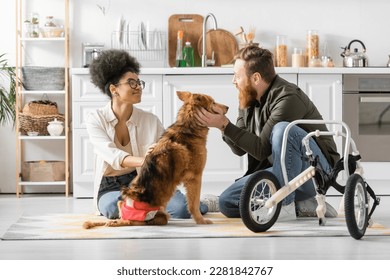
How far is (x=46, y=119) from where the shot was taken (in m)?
6.44

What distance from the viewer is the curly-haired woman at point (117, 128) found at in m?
4.33

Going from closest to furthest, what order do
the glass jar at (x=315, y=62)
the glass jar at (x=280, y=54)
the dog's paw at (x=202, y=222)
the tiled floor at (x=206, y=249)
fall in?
the tiled floor at (x=206, y=249) → the dog's paw at (x=202, y=222) → the glass jar at (x=315, y=62) → the glass jar at (x=280, y=54)

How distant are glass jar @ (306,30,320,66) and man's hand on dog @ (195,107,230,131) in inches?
112

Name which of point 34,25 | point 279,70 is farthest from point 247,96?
point 34,25

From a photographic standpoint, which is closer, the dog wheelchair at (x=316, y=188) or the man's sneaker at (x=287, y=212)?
the dog wheelchair at (x=316, y=188)

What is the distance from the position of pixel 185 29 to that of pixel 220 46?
314 mm

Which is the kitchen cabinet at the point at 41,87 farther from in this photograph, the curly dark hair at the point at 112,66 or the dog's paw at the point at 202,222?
the dog's paw at the point at 202,222

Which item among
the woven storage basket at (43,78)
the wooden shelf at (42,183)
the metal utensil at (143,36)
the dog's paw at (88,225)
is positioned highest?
the metal utensil at (143,36)

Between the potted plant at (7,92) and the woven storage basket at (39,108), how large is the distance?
7.6 inches

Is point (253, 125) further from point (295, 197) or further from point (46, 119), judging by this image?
point (46, 119)

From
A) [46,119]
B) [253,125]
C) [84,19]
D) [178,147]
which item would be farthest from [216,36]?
[178,147]

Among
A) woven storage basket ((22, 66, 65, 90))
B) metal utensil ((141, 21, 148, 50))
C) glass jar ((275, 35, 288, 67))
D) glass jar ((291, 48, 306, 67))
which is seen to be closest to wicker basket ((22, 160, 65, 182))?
woven storage basket ((22, 66, 65, 90))

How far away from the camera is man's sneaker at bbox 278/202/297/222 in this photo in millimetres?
4301

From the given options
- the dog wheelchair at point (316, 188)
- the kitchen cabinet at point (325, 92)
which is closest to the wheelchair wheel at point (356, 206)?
the dog wheelchair at point (316, 188)
